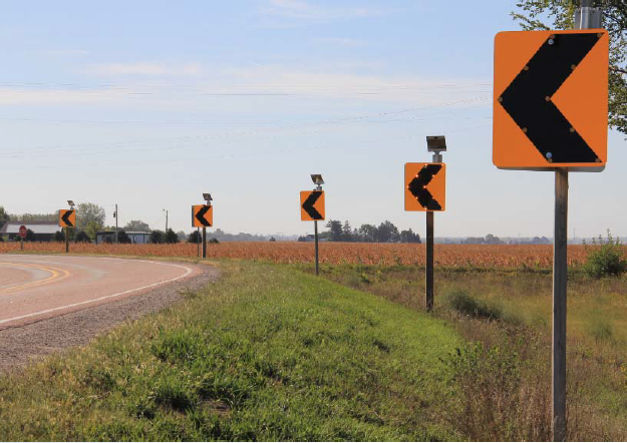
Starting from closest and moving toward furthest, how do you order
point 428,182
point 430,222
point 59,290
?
point 59,290 < point 428,182 < point 430,222

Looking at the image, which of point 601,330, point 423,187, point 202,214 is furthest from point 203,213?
point 601,330

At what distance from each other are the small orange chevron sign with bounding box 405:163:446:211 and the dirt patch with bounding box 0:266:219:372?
21.2 feet

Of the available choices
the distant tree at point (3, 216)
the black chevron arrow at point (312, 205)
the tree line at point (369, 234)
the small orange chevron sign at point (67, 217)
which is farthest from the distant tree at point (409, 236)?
the black chevron arrow at point (312, 205)

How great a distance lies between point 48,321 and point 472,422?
6307 millimetres

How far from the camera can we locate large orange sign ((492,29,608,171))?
4391 mm

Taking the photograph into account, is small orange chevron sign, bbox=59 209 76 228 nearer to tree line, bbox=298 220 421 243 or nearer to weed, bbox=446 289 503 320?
weed, bbox=446 289 503 320

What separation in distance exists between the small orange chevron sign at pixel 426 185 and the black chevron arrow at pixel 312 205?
194 inches

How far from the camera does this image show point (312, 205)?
20.7 meters

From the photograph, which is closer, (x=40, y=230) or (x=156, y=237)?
(x=156, y=237)

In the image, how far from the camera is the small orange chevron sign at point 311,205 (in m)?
20.6

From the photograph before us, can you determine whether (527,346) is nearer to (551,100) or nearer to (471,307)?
(471,307)

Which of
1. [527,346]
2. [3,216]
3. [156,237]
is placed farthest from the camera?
[3,216]

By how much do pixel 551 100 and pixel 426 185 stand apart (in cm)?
1170

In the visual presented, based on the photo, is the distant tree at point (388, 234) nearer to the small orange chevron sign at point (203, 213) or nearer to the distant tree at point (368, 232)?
the distant tree at point (368, 232)
